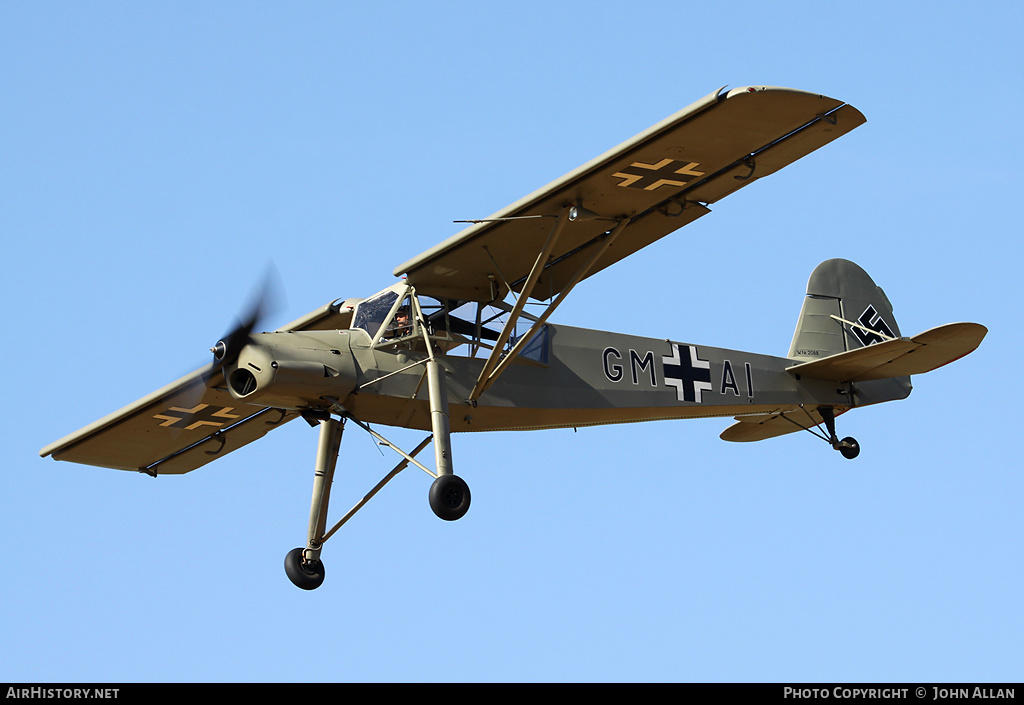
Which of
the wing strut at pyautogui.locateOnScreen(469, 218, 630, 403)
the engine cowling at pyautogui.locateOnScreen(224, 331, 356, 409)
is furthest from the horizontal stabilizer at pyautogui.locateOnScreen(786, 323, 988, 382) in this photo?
the engine cowling at pyautogui.locateOnScreen(224, 331, 356, 409)

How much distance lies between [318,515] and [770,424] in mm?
6478

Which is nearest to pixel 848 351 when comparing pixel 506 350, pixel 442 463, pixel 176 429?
pixel 506 350

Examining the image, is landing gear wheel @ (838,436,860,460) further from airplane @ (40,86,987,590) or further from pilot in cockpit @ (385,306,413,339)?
pilot in cockpit @ (385,306,413,339)

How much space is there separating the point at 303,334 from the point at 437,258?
149cm

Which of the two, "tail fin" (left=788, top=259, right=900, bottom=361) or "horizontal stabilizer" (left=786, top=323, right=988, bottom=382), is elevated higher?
"tail fin" (left=788, top=259, right=900, bottom=361)

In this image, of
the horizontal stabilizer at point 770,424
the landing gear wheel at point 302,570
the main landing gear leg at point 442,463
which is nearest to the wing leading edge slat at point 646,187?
the main landing gear leg at point 442,463

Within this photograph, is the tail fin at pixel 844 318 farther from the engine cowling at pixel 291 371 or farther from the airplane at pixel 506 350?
the engine cowling at pixel 291 371

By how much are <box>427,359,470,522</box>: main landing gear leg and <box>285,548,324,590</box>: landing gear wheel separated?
189cm

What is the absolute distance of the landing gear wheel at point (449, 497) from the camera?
43.7 ft

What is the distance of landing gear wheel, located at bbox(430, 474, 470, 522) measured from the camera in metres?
13.3

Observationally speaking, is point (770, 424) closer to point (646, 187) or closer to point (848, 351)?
point (848, 351)

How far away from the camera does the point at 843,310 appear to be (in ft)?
63.2

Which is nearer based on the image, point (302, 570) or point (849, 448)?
point (302, 570)
